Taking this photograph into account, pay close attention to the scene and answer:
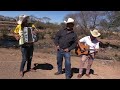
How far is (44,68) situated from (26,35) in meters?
1.91

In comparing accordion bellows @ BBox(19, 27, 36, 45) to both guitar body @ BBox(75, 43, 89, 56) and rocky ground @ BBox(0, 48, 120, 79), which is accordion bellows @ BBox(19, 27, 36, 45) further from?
guitar body @ BBox(75, 43, 89, 56)

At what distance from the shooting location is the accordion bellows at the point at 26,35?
8.95m

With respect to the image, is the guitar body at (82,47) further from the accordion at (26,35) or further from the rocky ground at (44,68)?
the accordion at (26,35)

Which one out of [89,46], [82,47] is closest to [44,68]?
[82,47]

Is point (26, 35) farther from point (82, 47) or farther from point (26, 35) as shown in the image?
Answer: point (82, 47)

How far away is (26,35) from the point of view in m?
9.04

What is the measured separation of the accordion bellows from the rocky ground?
1060mm

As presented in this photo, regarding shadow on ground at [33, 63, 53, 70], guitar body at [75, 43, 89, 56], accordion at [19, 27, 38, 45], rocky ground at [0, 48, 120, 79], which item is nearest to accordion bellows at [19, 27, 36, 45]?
→ accordion at [19, 27, 38, 45]

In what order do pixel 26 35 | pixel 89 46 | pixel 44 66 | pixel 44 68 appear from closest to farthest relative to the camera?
1. pixel 26 35
2. pixel 89 46
3. pixel 44 68
4. pixel 44 66

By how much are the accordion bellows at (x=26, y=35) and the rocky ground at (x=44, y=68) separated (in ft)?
3.48

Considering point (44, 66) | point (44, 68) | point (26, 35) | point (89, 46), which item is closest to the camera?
point (26, 35)

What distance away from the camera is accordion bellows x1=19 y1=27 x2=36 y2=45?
29.4ft

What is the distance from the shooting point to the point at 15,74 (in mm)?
9547
